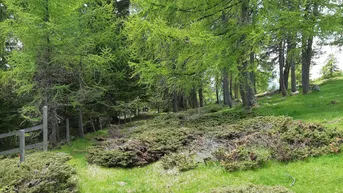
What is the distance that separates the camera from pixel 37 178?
5.30m

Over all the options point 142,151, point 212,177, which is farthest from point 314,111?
point 212,177

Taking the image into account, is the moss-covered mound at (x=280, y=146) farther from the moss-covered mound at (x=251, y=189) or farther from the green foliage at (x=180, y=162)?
the moss-covered mound at (x=251, y=189)

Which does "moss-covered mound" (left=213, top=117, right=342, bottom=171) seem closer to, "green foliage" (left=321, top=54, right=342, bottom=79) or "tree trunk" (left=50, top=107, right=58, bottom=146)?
"tree trunk" (left=50, top=107, right=58, bottom=146)

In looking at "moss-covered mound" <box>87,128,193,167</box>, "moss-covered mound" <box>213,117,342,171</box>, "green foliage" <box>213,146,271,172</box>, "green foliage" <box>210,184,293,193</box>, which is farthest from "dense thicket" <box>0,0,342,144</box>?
"green foliage" <box>210,184,293,193</box>

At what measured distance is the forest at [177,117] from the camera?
18.4 feet

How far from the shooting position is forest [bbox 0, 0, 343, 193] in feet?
18.4

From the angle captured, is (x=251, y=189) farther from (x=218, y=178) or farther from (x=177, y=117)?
(x=177, y=117)

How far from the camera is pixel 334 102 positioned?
484 inches

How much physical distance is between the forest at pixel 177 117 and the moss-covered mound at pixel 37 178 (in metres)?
0.02

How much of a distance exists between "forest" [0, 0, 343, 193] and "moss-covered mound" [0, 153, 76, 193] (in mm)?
21

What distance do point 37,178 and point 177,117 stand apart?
34.5ft

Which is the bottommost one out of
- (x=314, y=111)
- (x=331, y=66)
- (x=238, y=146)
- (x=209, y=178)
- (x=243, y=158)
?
(x=209, y=178)

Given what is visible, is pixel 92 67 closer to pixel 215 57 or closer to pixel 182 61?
pixel 182 61

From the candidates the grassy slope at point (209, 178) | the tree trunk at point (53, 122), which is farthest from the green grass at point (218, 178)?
the tree trunk at point (53, 122)
